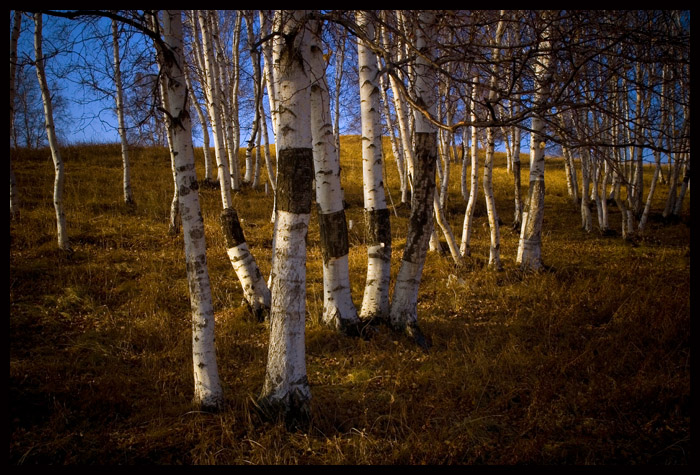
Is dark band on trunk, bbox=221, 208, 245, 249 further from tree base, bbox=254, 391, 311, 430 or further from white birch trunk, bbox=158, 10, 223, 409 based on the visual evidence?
tree base, bbox=254, 391, 311, 430

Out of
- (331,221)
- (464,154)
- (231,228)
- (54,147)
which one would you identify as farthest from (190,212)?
(464,154)

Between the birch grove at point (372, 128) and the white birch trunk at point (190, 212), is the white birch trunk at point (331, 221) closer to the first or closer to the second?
the birch grove at point (372, 128)

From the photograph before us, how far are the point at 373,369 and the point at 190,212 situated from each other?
2777 millimetres

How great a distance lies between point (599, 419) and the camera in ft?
11.1

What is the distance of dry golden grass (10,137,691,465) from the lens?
3.09m

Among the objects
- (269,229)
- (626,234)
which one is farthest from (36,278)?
(626,234)

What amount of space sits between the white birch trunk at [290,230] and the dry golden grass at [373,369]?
1.11ft

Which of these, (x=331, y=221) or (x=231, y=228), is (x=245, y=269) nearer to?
(x=231, y=228)

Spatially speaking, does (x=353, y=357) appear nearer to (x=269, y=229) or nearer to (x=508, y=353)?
(x=508, y=353)

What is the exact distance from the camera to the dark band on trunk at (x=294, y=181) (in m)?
3.21

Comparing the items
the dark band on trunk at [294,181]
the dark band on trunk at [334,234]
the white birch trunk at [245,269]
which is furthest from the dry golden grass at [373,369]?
the dark band on trunk at [294,181]

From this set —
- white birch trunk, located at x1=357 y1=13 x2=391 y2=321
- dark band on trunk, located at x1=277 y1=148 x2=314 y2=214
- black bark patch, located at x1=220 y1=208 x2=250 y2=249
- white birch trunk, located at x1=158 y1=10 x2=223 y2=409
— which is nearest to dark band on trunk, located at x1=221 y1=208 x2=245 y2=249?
black bark patch, located at x1=220 y1=208 x2=250 y2=249

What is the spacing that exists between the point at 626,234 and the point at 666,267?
418 centimetres

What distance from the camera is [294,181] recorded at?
127 inches
